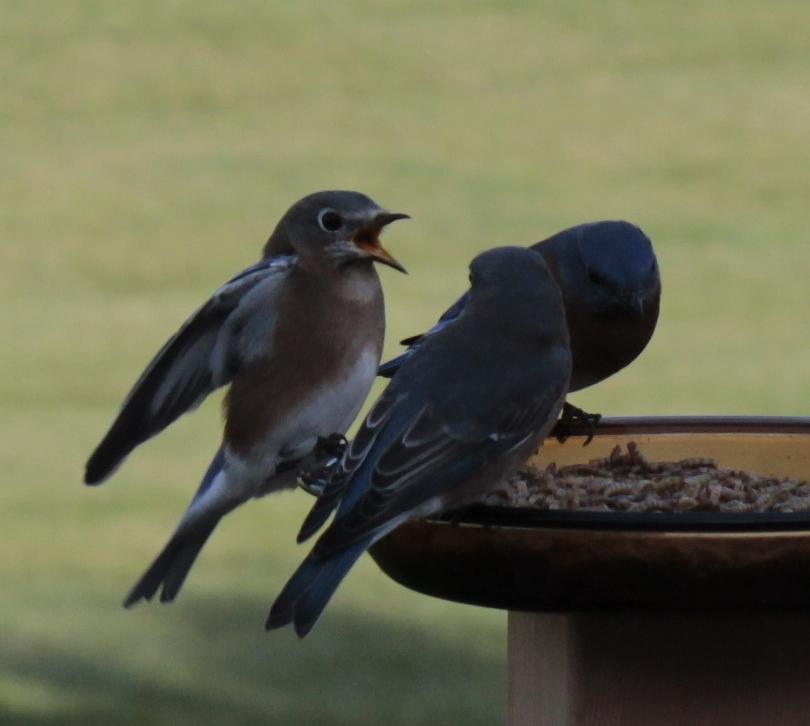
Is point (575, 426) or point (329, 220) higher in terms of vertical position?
point (329, 220)

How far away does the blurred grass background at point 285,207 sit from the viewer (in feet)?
29.1

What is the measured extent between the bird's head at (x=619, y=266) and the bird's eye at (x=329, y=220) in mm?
677

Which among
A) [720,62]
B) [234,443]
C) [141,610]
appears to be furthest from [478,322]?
[720,62]

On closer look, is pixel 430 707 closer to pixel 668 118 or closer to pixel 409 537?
pixel 409 537

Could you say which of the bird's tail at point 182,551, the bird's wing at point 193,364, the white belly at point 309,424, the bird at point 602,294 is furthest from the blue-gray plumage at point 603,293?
the bird's tail at point 182,551

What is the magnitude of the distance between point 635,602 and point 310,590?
54 cm

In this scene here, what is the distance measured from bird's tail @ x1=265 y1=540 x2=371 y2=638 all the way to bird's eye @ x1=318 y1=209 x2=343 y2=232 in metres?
1.12

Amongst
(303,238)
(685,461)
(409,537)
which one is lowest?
(409,537)

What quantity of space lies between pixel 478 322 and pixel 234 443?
85cm

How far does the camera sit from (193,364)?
431 centimetres

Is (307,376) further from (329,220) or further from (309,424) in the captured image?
(329,220)

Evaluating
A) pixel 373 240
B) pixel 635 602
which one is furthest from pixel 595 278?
pixel 635 602

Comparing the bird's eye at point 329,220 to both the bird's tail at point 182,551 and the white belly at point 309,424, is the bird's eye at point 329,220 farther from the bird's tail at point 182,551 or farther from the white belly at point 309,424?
the bird's tail at point 182,551

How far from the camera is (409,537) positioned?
347cm
